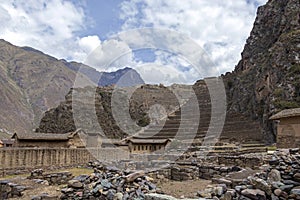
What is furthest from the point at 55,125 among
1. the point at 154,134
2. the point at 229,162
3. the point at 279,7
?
the point at 229,162

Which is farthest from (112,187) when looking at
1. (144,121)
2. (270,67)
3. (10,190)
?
(144,121)

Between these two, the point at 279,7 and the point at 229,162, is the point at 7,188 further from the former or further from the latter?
the point at 279,7

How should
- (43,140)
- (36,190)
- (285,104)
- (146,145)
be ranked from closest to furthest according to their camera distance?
(36,190) < (43,140) < (285,104) < (146,145)

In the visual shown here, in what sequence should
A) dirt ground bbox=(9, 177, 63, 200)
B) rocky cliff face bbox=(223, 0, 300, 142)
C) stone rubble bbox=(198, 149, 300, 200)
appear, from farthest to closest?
1. rocky cliff face bbox=(223, 0, 300, 142)
2. dirt ground bbox=(9, 177, 63, 200)
3. stone rubble bbox=(198, 149, 300, 200)

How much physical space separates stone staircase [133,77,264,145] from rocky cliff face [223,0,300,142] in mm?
3156

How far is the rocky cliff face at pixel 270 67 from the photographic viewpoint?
5421 centimetres

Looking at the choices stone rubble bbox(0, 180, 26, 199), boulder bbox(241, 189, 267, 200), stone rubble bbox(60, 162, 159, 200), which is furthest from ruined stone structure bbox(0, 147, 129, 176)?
boulder bbox(241, 189, 267, 200)

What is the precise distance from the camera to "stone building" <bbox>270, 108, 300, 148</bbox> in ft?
73.2

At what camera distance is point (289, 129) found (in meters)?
23.2

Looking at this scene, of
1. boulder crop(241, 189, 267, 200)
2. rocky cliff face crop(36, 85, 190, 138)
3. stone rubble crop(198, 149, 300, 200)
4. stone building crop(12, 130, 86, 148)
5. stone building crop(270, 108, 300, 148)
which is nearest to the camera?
stone rubble crop(198, 149, 300, 200)

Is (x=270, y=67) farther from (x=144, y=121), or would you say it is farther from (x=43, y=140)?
(x=144, y=121)

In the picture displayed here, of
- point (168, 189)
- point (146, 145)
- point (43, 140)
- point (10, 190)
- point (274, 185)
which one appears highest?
point (43, 140)

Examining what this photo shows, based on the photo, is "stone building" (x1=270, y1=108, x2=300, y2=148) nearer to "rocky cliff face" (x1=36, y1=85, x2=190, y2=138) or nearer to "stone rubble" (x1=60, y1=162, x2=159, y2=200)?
"stone rubble" (x1=60, y1=162, x2=159, y2=200)

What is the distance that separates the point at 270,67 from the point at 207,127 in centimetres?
2058
